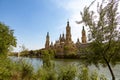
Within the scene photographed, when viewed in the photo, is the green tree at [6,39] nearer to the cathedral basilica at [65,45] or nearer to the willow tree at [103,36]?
the willow tree at [103,36]

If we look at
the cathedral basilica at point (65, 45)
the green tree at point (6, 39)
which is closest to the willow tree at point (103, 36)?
the green tree at point (6, 39)

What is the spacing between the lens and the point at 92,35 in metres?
13.9

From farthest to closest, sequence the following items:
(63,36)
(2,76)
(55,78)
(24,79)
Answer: (63,36), (24,79), (55,78), (2,76)

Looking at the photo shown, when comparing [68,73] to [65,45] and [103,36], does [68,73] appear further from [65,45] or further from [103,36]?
[65,45]

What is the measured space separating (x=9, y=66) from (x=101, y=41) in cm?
983

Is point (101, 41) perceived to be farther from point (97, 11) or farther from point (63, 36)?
point (63, 36)

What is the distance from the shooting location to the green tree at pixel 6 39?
757 inches

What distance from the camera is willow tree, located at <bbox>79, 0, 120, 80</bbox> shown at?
13.3m

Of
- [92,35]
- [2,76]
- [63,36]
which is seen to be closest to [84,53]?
[92,35]

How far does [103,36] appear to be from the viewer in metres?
13.6

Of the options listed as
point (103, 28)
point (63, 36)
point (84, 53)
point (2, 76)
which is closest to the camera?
point (103, 28)

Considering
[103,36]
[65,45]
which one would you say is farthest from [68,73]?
[65,45]

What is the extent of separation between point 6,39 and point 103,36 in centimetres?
1011

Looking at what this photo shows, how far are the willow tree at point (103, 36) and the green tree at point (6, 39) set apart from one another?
8704mm
